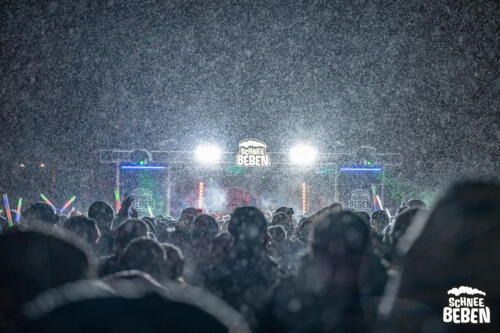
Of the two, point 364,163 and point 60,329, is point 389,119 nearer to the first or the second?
point 364,163

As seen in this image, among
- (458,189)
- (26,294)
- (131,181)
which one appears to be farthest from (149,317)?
(131,181)

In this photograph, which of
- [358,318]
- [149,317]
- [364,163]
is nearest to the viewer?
[149,317]

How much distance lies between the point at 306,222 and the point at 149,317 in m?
4.83

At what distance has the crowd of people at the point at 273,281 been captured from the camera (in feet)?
3.54

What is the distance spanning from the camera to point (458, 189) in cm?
208

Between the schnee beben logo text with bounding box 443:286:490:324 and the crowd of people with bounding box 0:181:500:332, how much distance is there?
1.2 inches

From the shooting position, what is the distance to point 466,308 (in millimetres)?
2244

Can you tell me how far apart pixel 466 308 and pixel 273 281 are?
4.78 feet

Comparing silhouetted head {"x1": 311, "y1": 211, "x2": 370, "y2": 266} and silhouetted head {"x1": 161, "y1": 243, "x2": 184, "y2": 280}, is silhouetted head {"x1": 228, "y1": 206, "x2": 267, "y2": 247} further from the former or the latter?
silhouetted head {"x1": 311, "y1": 211, "x2": 370, "y2": 266}

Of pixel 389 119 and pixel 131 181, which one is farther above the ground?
pixel 389 119

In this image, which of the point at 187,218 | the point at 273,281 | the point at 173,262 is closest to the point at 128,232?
the point at 173,262

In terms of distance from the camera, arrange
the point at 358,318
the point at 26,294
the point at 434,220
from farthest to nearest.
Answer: the point at 358,318 < the point at 434,220 < the point at 26,294

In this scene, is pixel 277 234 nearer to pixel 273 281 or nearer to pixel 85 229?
pixel 273 281

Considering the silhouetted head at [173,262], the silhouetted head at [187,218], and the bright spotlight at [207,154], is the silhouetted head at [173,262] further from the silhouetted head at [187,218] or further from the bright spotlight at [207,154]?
the bright spotlight at [207,154]
